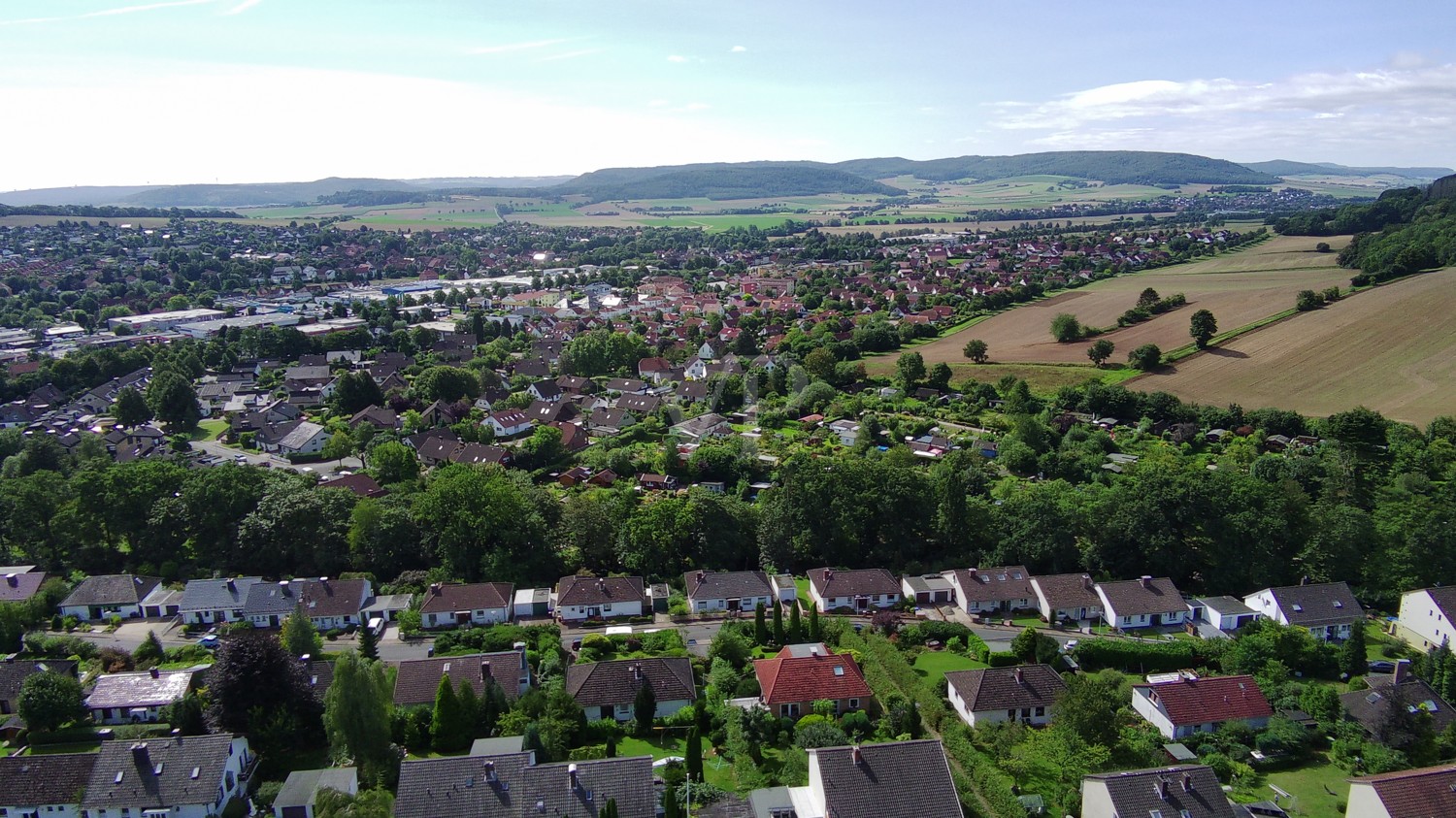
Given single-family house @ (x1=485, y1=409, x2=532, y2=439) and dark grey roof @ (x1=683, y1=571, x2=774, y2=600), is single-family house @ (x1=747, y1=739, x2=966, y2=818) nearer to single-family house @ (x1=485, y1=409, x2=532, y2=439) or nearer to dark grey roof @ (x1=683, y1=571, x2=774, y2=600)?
dark grey roof @ (x1=683, y1=571, x2=774, y2=600)

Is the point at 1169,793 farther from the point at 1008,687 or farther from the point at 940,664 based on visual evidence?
the point at 940,664

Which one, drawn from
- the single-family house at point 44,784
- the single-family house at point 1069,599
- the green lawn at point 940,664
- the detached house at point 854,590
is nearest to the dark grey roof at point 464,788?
the single-family house at point 44,784

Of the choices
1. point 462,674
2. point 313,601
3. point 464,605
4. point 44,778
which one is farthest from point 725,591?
point 44,778

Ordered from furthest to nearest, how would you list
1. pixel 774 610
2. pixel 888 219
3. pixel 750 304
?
pixel 888 219 < pixel 750 304 < pixel 774 610

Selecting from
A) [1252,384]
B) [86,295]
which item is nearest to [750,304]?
[1252,384]

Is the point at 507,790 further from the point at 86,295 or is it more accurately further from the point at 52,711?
the point at 86,295

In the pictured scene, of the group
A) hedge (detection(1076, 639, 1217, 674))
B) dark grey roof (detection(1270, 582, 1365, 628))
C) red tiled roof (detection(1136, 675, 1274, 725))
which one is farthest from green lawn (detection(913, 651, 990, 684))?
dark grey roof (detection(1270, 582, 1365, 628))
